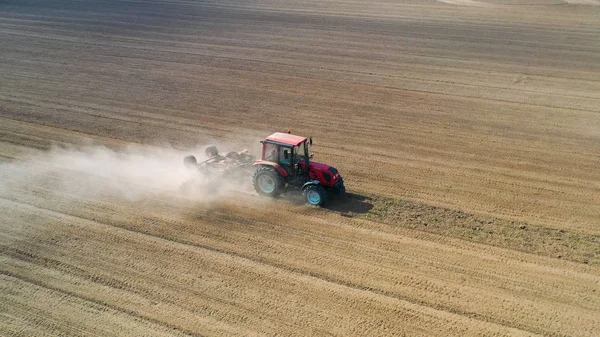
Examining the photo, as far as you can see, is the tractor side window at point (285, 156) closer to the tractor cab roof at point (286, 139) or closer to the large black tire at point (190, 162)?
the tractor cab roof at point (286, 139)

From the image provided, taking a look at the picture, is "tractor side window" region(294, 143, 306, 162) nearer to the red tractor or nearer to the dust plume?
the red tractor

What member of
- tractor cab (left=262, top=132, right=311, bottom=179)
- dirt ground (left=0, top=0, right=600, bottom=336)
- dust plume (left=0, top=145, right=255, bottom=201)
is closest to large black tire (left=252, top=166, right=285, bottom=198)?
tractor cab (left=262, top=132, right=311, bottom=179)

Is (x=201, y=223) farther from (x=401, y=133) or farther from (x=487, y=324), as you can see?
(x=401, y=133)

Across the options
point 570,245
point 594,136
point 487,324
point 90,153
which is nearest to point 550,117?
point 594,136

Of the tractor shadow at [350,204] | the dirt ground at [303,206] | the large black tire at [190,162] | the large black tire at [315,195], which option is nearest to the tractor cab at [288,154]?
the large black tire at [315,195]

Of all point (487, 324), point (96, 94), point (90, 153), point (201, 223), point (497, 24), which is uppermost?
point (497, 24)
